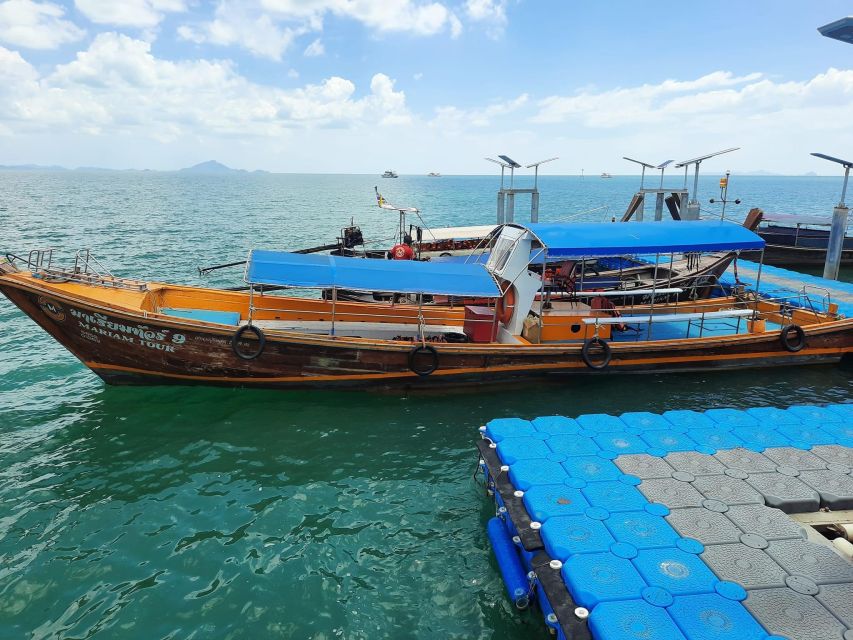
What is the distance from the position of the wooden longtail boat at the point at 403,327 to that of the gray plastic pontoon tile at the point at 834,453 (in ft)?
17.6

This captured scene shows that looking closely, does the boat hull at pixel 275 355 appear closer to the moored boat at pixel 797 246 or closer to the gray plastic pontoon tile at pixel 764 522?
the gray plastic pontoon tile at pixel 764 522

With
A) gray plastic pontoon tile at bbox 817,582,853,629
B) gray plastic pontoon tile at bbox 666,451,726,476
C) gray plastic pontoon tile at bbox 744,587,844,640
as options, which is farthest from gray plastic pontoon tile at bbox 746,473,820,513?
gray plastic pontoon tile at bbox 744,587,844,640

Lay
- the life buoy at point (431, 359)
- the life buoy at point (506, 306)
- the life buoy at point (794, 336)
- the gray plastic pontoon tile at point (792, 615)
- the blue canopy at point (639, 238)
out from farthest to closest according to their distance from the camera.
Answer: the life buoy at point (794, 336), the life buoy at point (506, 306), the blue canopy at point (639, 238), the life buoy at point (431, 359), the gray plastic pontoon tile at point (792, 615)

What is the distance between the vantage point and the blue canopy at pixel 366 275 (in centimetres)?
1138

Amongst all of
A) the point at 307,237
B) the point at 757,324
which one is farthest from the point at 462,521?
the point at 307,237

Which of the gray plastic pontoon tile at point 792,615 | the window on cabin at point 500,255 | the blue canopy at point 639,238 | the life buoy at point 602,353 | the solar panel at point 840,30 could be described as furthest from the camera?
the window on cabin at point 500,255

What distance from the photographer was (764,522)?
602cm

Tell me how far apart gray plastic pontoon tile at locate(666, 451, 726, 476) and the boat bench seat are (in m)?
9.78

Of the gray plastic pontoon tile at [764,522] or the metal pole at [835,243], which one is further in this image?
the metal pole at [835,243]

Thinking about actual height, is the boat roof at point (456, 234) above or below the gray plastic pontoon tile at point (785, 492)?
above

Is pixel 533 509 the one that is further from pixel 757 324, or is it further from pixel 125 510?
pixel 757 324

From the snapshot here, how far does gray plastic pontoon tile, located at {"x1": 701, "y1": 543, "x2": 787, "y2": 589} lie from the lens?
519 cm

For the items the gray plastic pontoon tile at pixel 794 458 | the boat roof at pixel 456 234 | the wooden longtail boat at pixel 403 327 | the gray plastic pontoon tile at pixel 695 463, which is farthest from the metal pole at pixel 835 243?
the gray plastic pontoon tile at pixel 695 463

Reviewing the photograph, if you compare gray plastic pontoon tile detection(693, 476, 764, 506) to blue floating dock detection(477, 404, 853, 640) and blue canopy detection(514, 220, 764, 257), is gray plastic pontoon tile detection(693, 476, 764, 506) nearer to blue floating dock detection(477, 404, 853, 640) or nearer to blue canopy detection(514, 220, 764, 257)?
blue floating dock detection(477, 404, 853, 640)
